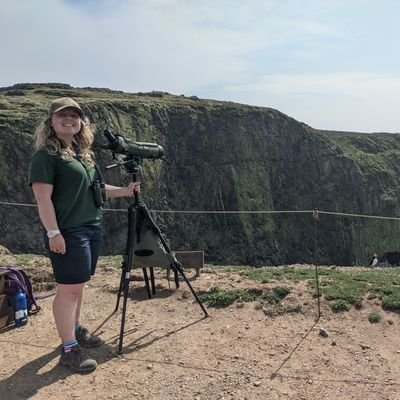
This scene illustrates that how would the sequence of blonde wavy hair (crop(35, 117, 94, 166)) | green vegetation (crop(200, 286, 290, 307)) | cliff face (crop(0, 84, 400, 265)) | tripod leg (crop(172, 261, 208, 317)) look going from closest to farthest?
1. blonde wavy hair (crop(35, 117, 94, 166))
2. tripod leg (crop(172, 261, 208, 317))
3. green vegetation (crop(200, 286, 290, 307))
4. cliff face (crop(0, 84, 400, 265))

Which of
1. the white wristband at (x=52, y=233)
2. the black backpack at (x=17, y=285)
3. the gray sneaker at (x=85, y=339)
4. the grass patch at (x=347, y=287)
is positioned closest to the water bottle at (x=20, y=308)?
the black backpack at (x=17, y=285)

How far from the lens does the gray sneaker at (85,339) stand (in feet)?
16.7

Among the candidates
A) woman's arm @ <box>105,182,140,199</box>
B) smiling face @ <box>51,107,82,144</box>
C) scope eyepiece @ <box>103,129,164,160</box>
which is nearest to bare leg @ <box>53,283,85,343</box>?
woman's arm @ <box>105,182,140,199</box>

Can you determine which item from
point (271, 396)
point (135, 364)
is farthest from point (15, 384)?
point (271, 396)

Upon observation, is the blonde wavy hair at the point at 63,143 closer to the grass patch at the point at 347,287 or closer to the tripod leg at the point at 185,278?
the tripod leg at the point at 185,278

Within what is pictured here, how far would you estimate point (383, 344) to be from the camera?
5.29 meters

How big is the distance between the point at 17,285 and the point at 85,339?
1332 millimetres

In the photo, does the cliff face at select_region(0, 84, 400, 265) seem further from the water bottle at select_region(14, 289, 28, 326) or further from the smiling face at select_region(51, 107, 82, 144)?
the smiling face at select_region(51, 107, 82, 144)

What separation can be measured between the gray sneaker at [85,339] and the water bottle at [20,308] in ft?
3.54

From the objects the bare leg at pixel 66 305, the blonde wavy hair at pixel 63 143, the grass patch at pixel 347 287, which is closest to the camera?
the blonde wavy hair at pixel 63 143

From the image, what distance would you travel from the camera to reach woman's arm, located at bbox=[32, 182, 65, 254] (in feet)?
13.3

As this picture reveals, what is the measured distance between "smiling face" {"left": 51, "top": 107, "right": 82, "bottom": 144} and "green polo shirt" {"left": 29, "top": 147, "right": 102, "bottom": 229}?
0.73 ft

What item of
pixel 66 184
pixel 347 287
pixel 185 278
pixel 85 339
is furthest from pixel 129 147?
pixel 347 287

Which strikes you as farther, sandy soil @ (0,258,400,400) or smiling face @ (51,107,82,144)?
sandy soil @ (0,258,400,400)
